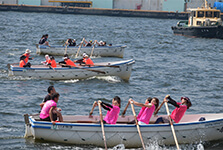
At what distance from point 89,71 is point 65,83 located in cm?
162

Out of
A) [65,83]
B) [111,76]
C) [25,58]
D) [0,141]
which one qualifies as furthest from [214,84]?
[0,141]

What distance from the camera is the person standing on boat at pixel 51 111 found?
46.6 ft

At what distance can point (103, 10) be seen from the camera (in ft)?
387

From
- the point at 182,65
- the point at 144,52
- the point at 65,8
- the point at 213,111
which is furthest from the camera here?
the point at 65,8

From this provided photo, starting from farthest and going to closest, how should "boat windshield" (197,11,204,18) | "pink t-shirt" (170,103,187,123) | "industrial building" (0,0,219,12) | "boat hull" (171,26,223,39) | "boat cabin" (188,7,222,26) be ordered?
"industrial building" (0,0,219,12)
"boat windshield" (197,11,204,18)
"boat hull" (171,26,223,39)
"boat cabin" (188,7,222,26)
"pink t-shirt" (170,103,187,123)

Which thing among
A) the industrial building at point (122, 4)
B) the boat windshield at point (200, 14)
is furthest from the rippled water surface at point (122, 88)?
the industrial building at point (122, 4)

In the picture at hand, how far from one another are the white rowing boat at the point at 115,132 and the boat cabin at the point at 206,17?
43.6m

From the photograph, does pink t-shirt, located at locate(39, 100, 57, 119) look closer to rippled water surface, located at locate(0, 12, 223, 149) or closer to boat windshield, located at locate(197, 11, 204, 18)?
rippled water surface, located at locate(0, 12, 223, 149)

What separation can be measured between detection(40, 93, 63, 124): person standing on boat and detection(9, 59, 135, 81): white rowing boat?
35.4ft

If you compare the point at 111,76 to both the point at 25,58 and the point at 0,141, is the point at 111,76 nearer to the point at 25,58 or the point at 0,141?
the point at 25,58

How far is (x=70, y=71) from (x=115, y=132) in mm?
11335

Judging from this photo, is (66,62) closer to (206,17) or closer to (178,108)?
(178,108)

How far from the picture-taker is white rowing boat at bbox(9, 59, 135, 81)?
82.9 feet

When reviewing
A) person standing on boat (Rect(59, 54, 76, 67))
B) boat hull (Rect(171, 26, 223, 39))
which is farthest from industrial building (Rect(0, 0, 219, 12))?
person standing on boat (Rect(59, 54, 76, 67))
